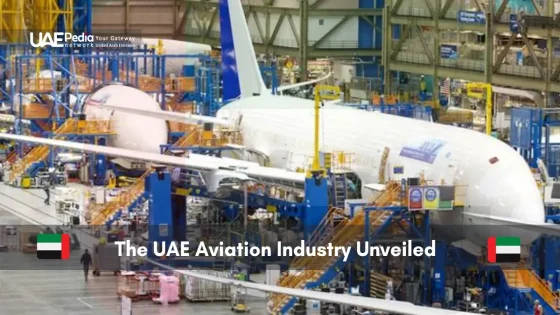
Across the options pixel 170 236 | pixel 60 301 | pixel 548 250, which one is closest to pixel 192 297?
pixel 60 301

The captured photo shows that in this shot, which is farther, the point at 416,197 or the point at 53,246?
the point at 53,246

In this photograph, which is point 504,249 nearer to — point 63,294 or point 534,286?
point 534,286

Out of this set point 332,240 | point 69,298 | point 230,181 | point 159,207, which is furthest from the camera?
point 230,181

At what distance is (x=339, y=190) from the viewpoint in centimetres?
4575

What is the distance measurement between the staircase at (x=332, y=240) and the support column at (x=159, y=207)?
232 inches

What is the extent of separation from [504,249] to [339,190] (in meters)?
6.27

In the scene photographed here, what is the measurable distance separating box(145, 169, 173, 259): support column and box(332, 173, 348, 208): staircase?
5.02m

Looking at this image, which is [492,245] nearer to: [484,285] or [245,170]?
[484,285]

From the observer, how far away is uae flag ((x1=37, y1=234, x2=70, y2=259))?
46250mm

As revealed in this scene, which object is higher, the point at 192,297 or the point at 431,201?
the point at 431,201

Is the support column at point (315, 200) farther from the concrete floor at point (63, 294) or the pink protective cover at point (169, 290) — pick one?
the pink protective cover at point (169, 290)

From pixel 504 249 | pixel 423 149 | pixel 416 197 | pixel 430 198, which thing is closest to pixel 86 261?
pixel 416 197

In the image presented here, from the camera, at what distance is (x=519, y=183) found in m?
41.1

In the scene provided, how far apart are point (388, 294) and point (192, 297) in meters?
5.13
